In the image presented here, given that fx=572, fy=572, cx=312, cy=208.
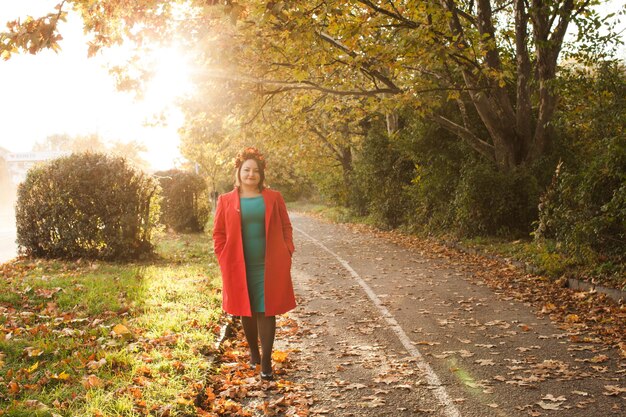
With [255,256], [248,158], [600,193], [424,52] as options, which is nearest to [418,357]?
[255,256]

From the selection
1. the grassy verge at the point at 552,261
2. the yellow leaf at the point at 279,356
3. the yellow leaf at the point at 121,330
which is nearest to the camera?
the yellow leaf at the point at 279,356

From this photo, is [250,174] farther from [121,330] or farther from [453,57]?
[453,57]

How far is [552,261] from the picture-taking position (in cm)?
1103

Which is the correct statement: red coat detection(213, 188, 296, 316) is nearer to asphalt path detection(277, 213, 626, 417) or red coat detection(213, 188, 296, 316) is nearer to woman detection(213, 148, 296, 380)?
woman detection(213, 148, 296, 380)

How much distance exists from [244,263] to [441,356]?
8.57 ft

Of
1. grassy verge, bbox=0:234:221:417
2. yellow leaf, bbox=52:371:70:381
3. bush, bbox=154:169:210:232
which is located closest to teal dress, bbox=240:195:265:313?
grassy verge, bbox=0:234:221:417

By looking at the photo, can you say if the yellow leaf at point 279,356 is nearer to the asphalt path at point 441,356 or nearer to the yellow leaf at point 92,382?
Result: the asphalt path at point 441,356

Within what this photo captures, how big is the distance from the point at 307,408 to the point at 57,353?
9.31 ft

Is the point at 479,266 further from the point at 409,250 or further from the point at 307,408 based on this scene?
the point at 307,408

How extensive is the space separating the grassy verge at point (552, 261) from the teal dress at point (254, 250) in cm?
597

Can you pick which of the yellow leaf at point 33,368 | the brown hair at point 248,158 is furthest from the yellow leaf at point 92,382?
the brown hair at point 248,158

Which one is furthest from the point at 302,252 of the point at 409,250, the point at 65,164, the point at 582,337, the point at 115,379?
the point at 115,379

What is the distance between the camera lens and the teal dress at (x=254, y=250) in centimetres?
592

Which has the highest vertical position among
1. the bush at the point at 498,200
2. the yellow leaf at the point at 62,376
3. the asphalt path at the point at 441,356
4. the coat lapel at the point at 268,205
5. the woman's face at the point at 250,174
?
the woman's face at the point at 250,174
